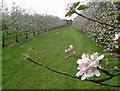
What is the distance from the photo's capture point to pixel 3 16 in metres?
11.0

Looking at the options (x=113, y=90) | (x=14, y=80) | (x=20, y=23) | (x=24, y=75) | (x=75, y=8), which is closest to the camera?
(x=75, y=8)

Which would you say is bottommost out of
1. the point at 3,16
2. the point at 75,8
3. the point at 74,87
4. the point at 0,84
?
the point at 0,84

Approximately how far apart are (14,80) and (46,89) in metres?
1.33

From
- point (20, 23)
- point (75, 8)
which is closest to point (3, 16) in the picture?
point (20, 23)

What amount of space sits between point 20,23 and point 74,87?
9.84 m

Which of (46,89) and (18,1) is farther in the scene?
(18,1)

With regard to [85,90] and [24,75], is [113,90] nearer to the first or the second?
[85,90]

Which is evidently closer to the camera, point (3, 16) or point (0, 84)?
point (0, 84)

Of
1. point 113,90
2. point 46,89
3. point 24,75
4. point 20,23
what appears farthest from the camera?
point 20,23

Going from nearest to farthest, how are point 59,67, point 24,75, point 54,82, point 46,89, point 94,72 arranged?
point 94,72, point 46,89, point 54,82, point 24,75, point 59,67

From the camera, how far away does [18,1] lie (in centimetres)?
1263

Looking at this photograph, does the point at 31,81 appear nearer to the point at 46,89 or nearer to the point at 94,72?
the point at 46,89

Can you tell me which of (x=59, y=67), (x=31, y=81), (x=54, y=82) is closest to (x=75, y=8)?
(x=54, y=82)

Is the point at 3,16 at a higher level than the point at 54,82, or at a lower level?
higher
